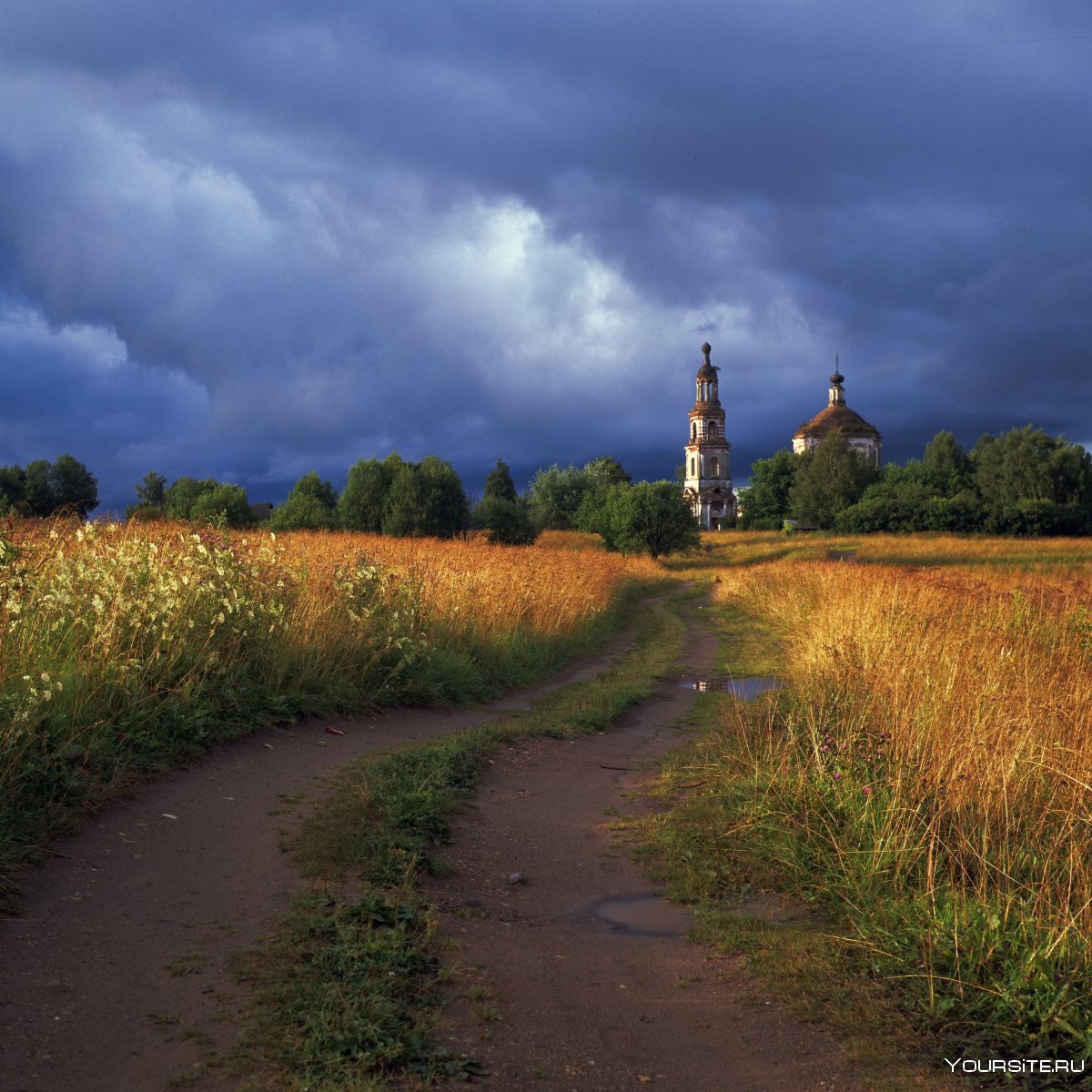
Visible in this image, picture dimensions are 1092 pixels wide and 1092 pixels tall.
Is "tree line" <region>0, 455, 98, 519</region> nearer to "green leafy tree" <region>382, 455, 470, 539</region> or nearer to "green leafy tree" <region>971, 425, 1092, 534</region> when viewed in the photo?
"green leafy tree" <region>382, 455, 470, 539</region>

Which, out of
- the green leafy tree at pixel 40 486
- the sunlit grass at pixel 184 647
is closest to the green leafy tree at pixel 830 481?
the green leafy tree at pixel 40 486

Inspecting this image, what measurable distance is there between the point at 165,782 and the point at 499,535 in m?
27.6

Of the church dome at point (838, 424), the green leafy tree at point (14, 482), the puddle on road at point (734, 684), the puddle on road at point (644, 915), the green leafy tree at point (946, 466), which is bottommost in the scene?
the puddle on road at point (644, 915)

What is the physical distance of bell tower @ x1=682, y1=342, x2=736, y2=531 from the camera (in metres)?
93.3

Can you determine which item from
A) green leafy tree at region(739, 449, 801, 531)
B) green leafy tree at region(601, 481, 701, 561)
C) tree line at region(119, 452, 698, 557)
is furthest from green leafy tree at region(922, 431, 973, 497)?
tree line at region(119, 452, 698, 557)

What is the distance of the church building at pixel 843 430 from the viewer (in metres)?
102

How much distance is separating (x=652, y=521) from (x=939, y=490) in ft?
124

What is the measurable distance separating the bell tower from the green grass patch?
87.3 meters

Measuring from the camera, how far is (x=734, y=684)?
42.7 feet

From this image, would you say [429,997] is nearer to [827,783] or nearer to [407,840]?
[407,840]

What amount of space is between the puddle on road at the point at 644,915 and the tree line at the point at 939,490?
2139 inches

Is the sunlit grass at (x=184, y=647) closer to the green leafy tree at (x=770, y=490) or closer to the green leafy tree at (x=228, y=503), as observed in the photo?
the green leafy tree at (x=228, y=503)

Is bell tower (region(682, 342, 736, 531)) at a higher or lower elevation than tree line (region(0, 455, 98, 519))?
higher

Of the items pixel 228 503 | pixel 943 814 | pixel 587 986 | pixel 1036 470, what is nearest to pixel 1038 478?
pixel 1036 470
